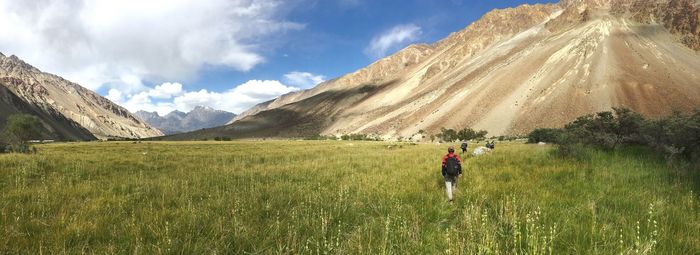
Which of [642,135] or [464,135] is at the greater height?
[642,135]

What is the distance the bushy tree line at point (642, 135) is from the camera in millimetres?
13492

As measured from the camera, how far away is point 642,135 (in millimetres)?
17812

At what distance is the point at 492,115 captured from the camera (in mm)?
93938

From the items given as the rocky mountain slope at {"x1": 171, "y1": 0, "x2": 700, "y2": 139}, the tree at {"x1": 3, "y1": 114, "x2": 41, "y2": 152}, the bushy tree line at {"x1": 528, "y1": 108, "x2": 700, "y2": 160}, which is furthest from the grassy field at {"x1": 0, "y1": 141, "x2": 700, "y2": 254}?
the tree at {"x1": 3, "y1": 114, "x2": 41, "y2": 152}

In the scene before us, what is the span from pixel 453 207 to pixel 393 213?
6.38ft

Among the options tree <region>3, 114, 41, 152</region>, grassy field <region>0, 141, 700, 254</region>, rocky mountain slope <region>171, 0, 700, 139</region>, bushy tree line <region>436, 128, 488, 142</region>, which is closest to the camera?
grassy field <region>0, 141, 700, 254</region>

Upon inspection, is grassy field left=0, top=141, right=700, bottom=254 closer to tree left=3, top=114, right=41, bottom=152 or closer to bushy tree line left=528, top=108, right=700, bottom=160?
bushy tree line left=528, top=108, right=700, bottom=160

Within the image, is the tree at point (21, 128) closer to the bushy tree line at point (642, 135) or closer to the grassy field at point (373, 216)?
the grassy field at point (373, 216)

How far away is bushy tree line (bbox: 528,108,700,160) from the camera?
13.5 meters

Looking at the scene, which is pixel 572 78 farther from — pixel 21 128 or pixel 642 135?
pixel 21 128

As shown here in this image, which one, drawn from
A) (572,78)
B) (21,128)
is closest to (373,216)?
(21,128)

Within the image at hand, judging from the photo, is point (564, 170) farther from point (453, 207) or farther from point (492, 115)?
point (492, 115)

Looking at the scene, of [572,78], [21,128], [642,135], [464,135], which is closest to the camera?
[642,135]

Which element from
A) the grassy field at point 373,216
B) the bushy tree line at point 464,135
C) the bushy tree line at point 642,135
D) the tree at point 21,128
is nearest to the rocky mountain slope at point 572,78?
the bushy tree line at point 464,135
